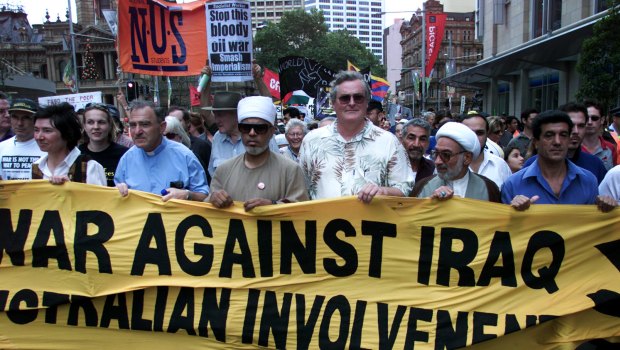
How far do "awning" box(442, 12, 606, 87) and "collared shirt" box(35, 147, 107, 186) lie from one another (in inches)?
504

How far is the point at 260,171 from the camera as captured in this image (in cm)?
335

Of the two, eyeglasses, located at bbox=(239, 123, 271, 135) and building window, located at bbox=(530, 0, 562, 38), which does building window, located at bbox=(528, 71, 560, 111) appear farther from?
eyeglasses, located at bbox=(239, 123, 271, 135)

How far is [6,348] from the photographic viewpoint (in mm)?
3404

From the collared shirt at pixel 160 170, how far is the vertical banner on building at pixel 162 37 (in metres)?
3.04

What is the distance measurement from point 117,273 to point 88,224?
398 mm

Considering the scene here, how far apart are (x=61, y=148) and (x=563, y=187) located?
3.48m

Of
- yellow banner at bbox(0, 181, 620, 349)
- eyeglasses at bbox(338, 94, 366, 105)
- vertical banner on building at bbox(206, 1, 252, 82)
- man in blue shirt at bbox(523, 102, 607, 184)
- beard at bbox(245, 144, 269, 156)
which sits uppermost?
vertical banner on building at bbox(206, 1, 252, 82)

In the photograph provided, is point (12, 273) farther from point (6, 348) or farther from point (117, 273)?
point (117, 273)

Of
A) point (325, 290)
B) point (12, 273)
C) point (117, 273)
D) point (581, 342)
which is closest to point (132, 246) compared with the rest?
point (117, 273)

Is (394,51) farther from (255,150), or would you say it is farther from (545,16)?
(255,150)

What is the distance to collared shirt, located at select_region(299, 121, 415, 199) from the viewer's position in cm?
333

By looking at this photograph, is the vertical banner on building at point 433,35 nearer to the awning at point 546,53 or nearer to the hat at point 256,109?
the awning at point 546,53

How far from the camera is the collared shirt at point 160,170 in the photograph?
3756 millimetres

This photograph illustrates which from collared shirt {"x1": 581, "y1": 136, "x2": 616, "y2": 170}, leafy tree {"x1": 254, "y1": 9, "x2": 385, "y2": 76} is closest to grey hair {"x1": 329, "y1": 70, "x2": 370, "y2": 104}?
collared shirt {"x1": 581, "y1": 136, "x2": 616, "y2": 170}
